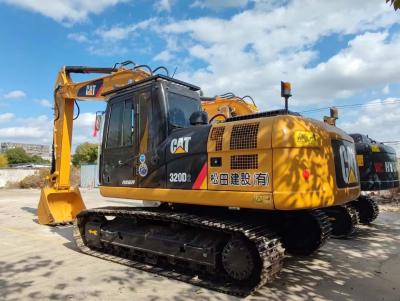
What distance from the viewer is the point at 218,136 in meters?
5.38

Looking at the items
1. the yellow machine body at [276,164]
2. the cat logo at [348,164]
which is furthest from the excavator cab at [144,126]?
the cat logo at [348,164]

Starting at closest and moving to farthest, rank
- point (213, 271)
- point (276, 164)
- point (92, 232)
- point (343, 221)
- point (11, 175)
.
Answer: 1. point (276, 164)
2. point (213, 271)
3. point (92, 232)
4. point (343, 221)
5. point (11, 175)

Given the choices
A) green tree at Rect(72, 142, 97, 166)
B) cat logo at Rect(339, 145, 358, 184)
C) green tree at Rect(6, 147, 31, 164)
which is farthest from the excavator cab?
green tree at Rect(6, 147, 31, 164)

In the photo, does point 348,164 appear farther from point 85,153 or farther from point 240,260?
point 85,153

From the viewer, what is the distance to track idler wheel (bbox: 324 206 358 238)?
879 centimetres

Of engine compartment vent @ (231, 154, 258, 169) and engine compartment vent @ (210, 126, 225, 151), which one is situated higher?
engine compartment vent @ (210, 126, 225, 151)

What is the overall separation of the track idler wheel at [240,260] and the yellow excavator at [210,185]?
0.05 ft

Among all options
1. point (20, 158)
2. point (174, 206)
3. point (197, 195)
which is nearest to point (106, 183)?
point (174, 206)

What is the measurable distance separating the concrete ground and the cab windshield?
2.37 metres

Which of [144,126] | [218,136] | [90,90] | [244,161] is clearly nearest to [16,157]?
[90,90]

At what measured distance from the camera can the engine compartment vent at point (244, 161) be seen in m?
4.95

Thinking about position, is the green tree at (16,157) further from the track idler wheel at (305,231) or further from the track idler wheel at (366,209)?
the track idler wheel at (305,231)

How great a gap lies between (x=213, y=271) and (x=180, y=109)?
2585 mm

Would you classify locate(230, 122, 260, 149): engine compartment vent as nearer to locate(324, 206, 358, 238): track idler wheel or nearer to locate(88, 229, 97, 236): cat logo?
locate(88, 229, 97, 236): cat logo
